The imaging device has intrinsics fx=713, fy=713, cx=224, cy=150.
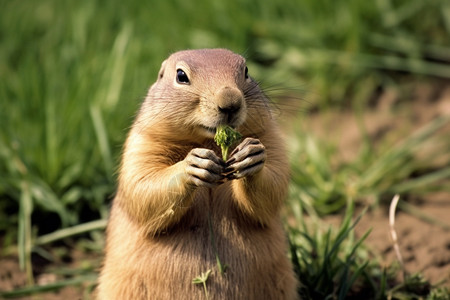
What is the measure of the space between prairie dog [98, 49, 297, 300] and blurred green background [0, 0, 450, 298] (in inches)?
55.0

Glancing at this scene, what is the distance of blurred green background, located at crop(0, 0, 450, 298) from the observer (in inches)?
215

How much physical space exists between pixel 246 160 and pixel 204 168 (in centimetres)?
19

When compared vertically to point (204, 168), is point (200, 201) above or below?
below

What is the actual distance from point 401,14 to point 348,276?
11.2ft

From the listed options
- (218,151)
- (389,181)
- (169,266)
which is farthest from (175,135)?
(389,181)

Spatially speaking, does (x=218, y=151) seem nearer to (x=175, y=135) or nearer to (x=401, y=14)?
(x=175, y=135)

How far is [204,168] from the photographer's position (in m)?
3.15

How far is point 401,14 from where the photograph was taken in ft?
22.4

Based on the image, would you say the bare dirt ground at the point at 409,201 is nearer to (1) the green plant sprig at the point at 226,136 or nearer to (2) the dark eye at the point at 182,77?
(1) the green plant sprig at the point at 226,136

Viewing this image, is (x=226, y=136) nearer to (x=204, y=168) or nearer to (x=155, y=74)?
(x=204, y=168)

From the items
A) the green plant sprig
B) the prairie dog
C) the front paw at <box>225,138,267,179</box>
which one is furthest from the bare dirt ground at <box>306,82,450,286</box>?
the green plant sprig

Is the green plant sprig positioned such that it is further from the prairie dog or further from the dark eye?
the dark eye

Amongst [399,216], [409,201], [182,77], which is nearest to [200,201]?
[182,77]

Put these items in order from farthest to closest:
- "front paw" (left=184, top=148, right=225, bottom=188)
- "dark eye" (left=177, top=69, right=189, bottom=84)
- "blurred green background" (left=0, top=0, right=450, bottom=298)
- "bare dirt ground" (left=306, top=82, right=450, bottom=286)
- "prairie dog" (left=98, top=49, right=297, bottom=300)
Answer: "blurred green background" (left=0, top=0, right=450, bottom=298) → "bare dirt ground" (left=306, top=82, right=450, bottom=286) → "dark eye" (left=177, top=69, right=189, bottom=84) → "prairie dog" (left=98, top=49, right=297, bottom=300) → "front paw" (left=184, top=148, right=225, bottom=188)
